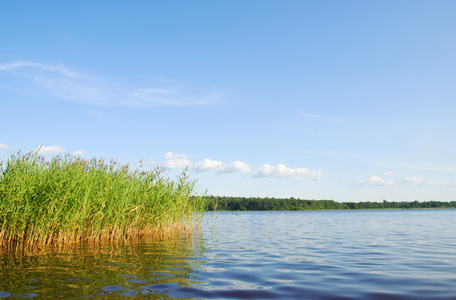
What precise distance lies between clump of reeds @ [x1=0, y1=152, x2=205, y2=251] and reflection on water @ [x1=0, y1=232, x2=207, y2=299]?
144 cm

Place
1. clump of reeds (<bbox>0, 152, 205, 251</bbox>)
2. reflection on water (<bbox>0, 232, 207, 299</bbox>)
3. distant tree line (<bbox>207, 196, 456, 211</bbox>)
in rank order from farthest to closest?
1. distant tree line (<bbox>207, 196, 456, 211</bbox>)
2. clump of reeds (<bbox>0, 152, 205, 251</bbox>)
3. reflection on water (<bbox>0, 232, 207, 299</bbox>)

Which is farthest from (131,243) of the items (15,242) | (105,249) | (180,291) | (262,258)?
(180,291)

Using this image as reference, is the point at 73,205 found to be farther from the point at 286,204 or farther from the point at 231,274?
the point at 286,204

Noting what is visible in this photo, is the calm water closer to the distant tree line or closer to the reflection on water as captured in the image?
the reflection on water

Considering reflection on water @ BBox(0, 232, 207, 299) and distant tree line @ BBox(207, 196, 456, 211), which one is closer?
reflection on water @ BBox(0, 232, 207, 299)

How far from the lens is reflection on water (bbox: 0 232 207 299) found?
7.32 m

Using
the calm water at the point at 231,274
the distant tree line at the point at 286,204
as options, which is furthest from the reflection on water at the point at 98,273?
the distant tree line at the point at 286,204

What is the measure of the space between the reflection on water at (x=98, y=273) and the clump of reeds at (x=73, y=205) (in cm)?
144

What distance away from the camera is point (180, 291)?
7.41 m

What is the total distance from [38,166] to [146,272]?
834 cm

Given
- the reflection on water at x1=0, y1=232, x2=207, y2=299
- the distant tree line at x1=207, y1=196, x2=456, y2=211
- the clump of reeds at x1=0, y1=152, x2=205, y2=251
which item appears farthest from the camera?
the distant tree line at x1=207, y1=196, x2=456, y2=211

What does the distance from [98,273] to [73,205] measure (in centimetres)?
558

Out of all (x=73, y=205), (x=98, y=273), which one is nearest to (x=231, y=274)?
(x=98, y=273)

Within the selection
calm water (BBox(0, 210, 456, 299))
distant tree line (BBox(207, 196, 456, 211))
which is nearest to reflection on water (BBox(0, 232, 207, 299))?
calm water (BBox(0, 210, 456, 299))
